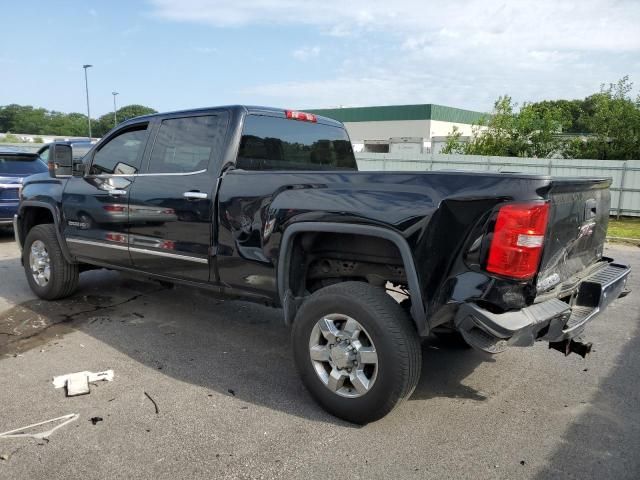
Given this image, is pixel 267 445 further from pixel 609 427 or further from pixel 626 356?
pixel 626 356

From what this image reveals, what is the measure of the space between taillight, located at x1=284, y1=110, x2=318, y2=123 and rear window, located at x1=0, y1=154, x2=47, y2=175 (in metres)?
7.32

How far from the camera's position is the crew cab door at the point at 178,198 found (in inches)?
155

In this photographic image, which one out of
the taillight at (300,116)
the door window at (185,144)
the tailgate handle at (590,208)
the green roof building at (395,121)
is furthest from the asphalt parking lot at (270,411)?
the green roof building at (395,121)

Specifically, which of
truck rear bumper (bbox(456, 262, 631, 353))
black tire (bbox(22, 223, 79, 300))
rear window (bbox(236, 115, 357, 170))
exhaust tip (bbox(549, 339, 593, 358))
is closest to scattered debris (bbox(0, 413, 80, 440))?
rear window (bbox(236, 115, 357, 170))

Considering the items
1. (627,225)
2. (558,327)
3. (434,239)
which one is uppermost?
(434,239)

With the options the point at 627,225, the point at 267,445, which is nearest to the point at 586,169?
the point at 627,225

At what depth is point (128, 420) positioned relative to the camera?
3168mm

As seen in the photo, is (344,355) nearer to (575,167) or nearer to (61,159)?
(61,159)

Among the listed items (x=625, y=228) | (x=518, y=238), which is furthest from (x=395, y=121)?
(x=518, y=238)

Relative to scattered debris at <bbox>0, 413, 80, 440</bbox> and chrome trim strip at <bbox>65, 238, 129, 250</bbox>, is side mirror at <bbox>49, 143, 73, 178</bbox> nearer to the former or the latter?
chrome trim strip at <bbox>65, 238, 129, 250</bbox>

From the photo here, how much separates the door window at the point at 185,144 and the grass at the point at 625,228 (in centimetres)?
1075

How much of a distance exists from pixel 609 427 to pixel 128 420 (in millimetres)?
2894

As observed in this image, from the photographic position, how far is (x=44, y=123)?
69.9 metres

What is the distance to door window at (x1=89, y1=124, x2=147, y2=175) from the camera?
15.2ft
